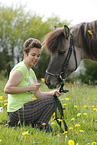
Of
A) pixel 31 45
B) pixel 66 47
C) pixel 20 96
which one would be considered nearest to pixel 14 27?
pixel 66 47

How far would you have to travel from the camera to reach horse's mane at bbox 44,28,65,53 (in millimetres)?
2732

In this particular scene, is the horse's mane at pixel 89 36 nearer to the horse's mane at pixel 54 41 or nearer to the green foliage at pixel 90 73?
the horse's mane at pixel 54 41

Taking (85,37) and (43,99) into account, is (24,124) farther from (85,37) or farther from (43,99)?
(85,37)

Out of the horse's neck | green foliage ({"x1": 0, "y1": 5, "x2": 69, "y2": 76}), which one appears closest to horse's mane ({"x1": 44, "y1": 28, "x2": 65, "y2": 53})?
the horse's neck

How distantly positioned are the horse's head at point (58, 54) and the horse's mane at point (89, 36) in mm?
224

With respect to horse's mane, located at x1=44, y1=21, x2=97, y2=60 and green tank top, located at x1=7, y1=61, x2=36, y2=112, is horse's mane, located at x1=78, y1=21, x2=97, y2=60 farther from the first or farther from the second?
green tank top, located at x1=7, y1=61, x2=36, y2=112

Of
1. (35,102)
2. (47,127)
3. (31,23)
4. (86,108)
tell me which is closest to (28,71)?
(35,102)

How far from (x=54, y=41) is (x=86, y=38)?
0.58m

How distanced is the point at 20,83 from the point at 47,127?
0.74 metres

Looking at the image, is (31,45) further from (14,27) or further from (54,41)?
(14,27)

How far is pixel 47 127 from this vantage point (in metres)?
2.37

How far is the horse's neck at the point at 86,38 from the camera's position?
2834mm

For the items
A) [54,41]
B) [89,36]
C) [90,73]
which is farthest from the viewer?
[90,73]

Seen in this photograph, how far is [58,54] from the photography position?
9.20ft
